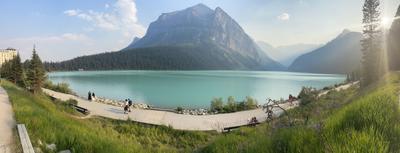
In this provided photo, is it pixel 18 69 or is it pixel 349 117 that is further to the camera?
pixel 18 69

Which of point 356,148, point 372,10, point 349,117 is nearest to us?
point 356,148

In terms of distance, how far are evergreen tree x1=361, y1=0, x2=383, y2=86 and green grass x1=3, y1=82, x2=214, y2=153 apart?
26.0 metres

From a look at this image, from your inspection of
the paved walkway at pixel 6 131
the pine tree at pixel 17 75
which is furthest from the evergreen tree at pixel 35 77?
the paved walkway at pixel 6 131

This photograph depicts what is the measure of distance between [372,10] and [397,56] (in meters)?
19.6

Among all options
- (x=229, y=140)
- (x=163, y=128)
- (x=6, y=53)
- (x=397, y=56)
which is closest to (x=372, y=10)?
(x=397, y=56)

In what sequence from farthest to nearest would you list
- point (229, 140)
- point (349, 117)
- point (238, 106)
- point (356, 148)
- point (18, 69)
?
point (18, 69) < point (238, 106) < point (229, 140) < point (349, 117) < point (356, 148)

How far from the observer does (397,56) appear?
50.5 meters

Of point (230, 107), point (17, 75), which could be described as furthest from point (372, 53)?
point (17, 75)

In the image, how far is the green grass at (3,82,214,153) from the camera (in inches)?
241

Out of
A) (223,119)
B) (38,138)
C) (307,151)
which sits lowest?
(223,119)

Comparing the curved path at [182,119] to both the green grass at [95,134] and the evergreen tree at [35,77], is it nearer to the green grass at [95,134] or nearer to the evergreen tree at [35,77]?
the green grass at [95,134]

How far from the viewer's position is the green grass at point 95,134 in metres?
6.13

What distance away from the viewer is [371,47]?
36688 millimetres

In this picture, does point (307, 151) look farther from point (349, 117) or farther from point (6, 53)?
point (6, 53)
